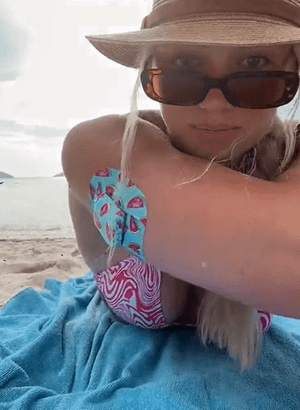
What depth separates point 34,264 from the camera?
97.4 inches

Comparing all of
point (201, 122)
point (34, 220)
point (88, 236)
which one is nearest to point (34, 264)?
point (88, 236)

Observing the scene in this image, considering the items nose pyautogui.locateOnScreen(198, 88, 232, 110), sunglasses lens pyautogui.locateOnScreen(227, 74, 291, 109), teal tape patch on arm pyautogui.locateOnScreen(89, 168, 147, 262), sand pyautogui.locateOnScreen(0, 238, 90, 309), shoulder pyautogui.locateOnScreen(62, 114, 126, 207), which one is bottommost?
sand pyautogui.locateOnScreen(0, 238, 90, 309)

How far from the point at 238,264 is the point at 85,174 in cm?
40

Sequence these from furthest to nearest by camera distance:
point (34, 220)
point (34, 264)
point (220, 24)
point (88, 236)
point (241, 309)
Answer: point (34, 220) < point (34, 264) < point (88, 236) < point (241, 309) < point (220, 24)

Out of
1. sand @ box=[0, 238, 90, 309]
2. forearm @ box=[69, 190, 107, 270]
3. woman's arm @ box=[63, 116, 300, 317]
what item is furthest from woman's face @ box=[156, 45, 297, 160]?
sand @ box=[0, 238, 90, 309]

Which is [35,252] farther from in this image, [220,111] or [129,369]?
[220,111]

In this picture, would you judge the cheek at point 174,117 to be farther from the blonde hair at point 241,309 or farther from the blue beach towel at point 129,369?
the blue beach towel at point 129,369

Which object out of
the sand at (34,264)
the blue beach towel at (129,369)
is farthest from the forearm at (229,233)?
the sand at (34,264)

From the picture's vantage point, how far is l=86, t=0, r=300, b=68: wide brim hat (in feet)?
2.35

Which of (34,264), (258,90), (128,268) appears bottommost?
(34,264)

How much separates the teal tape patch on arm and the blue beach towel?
0.31m

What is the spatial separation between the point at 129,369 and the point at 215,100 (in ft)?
2.02

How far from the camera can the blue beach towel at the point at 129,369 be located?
84 centimetres

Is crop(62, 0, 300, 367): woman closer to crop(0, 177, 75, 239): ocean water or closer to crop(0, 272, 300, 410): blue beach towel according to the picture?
crop(0, 272, 300, 410): blue beach towel
